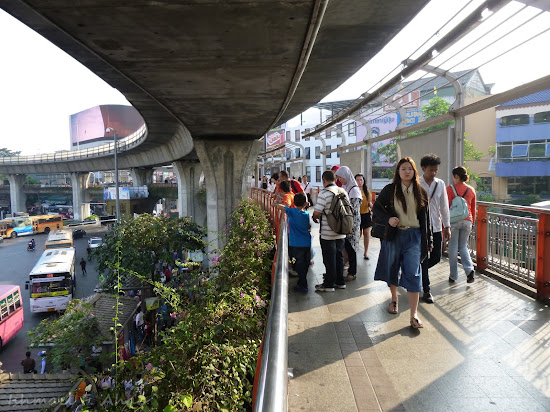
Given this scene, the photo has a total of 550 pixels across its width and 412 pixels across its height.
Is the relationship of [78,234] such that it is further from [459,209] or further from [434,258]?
[434,258]

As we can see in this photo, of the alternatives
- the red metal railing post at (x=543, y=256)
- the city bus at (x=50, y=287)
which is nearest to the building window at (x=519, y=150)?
the red metal railing post at (x=543, y=256)

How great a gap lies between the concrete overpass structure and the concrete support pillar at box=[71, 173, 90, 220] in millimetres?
43133

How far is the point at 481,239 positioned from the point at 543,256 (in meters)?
1.33

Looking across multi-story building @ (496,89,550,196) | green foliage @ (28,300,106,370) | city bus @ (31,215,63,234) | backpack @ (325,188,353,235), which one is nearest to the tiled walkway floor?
backpack @ (325,188,353,235)

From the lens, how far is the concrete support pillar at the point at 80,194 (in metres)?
47.0

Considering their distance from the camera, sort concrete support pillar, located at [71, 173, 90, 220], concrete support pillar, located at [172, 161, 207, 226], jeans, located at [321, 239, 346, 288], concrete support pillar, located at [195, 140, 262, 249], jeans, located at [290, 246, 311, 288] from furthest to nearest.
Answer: concrete support pillar, located at [71, 173, 90, 220]
concrete support pillar, located at [172, 161, 207, 226]
concrete support pillar, located at [195, 140, 262, 249]
jeans, located at [290, 246, 311, 288]
jeans, located at [321, 239, 346, 288]

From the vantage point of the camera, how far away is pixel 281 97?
6.65 m

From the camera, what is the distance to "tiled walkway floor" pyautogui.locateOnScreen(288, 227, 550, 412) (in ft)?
8.35

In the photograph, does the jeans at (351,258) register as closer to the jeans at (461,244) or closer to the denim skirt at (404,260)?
the jeans at (461,244)

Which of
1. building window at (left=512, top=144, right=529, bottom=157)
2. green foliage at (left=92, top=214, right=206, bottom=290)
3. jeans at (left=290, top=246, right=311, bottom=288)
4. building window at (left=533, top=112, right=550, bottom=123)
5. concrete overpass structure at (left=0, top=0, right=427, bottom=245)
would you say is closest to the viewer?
concrete overpass structure at (left=0, top=0, right=427, bottom=245)

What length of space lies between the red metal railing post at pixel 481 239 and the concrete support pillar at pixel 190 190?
24284 millimetres

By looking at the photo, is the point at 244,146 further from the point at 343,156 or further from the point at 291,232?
the point at 291,232

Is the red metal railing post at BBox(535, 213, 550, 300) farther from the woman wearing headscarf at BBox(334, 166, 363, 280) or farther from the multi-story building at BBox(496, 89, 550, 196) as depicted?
the multi-story building at BBox(496, 89, 550, 196)

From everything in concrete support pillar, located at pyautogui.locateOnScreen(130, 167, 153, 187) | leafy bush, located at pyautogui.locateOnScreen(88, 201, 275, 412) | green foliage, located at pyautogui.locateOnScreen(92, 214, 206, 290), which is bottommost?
green foliage, located at pyautogui.locateOnScreen(92, 214, 206, 290)
